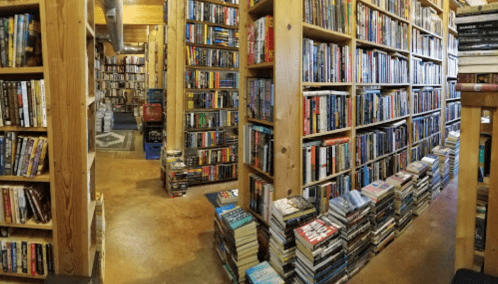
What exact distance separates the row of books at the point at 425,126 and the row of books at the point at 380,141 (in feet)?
0.96

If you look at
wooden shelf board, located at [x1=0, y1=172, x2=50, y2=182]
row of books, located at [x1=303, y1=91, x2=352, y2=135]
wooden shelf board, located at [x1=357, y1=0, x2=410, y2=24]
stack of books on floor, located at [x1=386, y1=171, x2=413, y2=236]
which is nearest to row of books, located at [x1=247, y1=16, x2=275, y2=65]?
row of books, located at [x1=303, y1=91, x2=352, y2=135]

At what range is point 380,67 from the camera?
2.92 meters

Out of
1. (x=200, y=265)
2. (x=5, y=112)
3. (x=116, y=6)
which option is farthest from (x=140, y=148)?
(x=5, y=112)

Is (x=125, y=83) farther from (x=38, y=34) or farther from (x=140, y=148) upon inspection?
(x=38, y=34)

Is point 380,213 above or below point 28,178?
below

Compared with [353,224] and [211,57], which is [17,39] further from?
[211,57]

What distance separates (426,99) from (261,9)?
2693mm

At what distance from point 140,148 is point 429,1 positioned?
5.56 m

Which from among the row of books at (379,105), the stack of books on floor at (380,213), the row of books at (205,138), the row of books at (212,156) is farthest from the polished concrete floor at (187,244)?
the row of books at (379,105)

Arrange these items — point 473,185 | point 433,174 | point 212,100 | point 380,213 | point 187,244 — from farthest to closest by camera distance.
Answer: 1. point 212,100
2. point 433,174
3. point 187,244
4. point 380,213
5. point 473,185

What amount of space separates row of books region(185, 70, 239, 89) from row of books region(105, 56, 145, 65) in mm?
8964

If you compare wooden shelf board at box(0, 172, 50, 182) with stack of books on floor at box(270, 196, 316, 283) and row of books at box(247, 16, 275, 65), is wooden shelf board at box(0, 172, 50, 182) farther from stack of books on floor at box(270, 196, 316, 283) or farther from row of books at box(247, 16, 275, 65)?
row of books at box(247, 16, 275, 65)

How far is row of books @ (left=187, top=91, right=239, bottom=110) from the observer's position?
4.13m

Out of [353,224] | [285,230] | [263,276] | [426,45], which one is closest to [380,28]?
[426,45]
